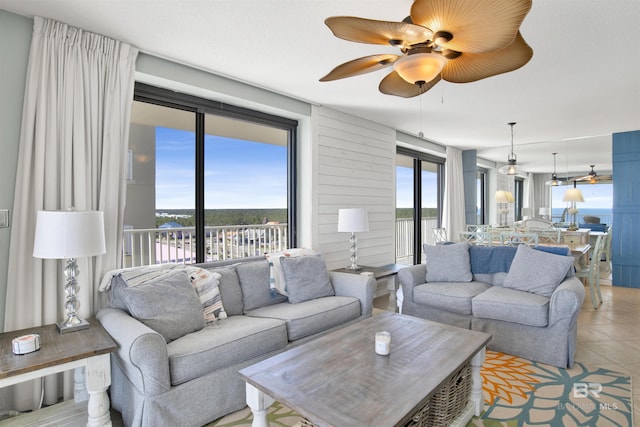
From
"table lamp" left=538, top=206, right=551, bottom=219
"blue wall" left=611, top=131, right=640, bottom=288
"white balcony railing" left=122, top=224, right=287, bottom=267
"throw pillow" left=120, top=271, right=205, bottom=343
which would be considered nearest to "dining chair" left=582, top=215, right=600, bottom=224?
"table lamp" left=538, top=206, right=551, bottom=219

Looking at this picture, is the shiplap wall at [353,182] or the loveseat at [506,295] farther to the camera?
the shiplap wall at [353,182]

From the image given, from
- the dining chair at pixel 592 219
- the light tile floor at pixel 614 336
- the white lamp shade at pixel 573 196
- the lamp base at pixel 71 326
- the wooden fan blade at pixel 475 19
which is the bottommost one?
the light tile floor at pixel 614 336

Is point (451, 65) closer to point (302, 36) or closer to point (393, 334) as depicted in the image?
point (302, 36)

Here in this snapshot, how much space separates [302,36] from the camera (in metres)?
2.52

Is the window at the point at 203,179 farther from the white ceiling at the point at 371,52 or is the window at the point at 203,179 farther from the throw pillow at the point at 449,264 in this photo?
the throw pillow at the point at 449,264

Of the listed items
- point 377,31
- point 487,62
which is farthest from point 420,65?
point 487,62

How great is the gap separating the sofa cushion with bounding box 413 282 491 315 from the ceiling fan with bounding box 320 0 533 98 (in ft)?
7.07

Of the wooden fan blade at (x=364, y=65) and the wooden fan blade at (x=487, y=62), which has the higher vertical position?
the wooden fan blade at (x=364, y=65)

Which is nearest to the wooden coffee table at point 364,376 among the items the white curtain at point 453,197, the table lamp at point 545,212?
the white curtain at point 453,197

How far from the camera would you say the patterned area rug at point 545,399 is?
215cm

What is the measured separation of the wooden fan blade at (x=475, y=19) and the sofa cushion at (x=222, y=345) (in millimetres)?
2056

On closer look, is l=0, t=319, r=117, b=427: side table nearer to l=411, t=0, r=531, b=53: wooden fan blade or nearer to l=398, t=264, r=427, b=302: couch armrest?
l=411, t=0, r=531, b=53: wooden fan blade

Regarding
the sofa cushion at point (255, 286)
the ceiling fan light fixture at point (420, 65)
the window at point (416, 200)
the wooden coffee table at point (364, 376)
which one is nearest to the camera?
the wooden coffee table at point (364, 376)

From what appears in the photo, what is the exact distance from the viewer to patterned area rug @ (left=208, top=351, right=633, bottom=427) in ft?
7.07
